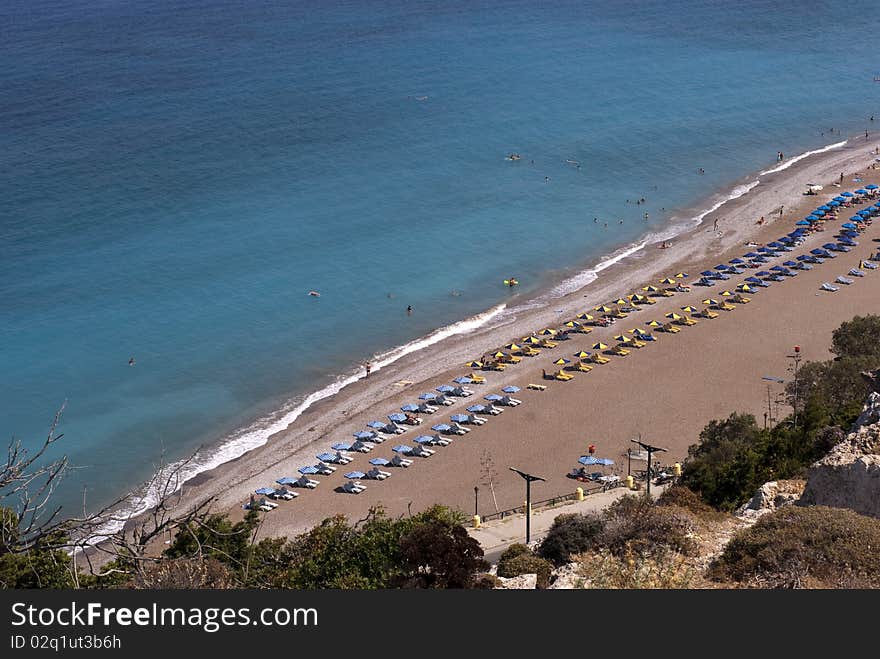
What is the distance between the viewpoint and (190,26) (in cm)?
13875

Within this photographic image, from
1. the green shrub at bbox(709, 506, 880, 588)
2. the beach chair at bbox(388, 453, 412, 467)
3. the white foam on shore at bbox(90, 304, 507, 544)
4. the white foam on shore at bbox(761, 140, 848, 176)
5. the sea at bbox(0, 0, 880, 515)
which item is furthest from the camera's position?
the white foam on shore at bbox(761, 140, 848, 176)

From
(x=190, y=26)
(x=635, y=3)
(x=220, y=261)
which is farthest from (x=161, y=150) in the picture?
(x=635, y=3)

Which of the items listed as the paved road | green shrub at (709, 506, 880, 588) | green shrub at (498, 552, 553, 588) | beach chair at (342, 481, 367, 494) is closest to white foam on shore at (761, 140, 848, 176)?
the paved road

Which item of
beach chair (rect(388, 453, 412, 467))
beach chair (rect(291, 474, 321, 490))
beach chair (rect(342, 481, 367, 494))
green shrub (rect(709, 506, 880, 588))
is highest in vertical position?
green shrub (rect(709, 506, 880, 588))

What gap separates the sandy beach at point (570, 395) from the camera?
46.1m

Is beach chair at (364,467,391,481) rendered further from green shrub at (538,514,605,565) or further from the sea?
green shrub at (538,514,605,565)

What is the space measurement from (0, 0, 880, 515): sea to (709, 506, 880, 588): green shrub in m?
32.4

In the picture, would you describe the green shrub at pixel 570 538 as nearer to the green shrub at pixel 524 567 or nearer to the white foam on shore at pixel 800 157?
the green shrub at pixel 524 567

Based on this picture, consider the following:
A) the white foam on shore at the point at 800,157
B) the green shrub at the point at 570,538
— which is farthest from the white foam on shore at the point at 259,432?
the white foam on shore at the point at 800,157

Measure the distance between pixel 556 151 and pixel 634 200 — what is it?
13720 mm

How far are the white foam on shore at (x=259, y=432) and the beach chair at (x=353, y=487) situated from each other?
6.79 meters

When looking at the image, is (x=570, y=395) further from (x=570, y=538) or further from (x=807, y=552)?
(x=807, y=552)

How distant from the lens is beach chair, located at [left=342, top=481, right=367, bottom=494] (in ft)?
151

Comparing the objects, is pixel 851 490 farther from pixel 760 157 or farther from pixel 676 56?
pixel 676 56
